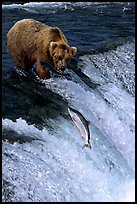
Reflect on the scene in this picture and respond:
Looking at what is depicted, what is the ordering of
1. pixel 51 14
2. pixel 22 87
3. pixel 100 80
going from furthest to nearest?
pixel 51 14, pixel 100 80, pixel 22 87

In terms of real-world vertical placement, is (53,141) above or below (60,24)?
below

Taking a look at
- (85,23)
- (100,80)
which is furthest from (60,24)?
A: (100,80)

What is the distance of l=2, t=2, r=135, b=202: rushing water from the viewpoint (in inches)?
214

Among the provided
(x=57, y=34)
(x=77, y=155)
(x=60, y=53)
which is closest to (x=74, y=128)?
(x=77, y=155)

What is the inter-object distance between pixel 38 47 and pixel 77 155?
217 cm

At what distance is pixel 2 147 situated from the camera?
5.48m

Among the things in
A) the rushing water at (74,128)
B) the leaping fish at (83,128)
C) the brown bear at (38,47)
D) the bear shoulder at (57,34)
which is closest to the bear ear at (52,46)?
the brown bear at (38,47)

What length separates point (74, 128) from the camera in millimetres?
6336

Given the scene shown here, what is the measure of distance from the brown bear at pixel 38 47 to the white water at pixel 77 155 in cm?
34

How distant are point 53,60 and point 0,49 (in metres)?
1.91

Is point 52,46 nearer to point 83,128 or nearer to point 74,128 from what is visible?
point 74,128

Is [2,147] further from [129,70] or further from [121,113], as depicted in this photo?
[129,70]

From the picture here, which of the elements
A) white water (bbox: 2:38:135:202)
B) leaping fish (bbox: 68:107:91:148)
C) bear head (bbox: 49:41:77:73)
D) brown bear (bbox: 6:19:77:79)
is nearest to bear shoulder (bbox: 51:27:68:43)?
brown bear (bbox: 6:19:77:79)

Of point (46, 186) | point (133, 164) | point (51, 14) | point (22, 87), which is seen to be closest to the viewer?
point (46, 186)
